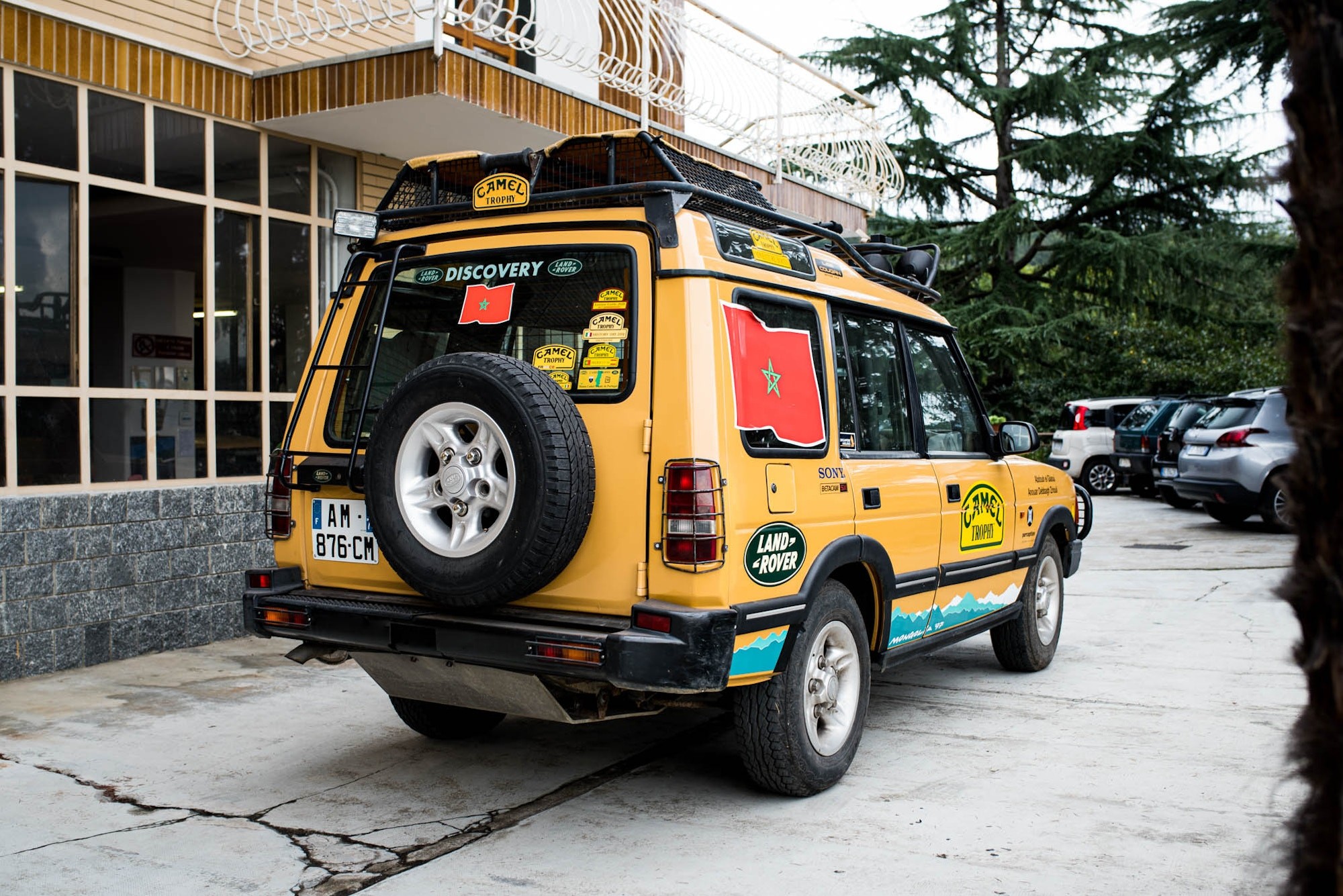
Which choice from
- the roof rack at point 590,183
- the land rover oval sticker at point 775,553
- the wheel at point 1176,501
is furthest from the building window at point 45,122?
the wheel at point 1176,501

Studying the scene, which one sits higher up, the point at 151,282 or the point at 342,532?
the point at 151,282

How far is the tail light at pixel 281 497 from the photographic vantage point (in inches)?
184

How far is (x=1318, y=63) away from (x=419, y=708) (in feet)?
14.8

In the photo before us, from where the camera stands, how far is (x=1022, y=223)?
25.6 meters

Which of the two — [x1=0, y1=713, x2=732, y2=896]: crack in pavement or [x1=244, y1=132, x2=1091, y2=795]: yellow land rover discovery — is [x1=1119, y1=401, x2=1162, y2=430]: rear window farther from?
[x1=0, y1=713, x2=732, y2=896]: crack in pavement

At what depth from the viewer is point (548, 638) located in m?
3.83

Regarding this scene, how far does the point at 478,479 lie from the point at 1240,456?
1262 centimetres

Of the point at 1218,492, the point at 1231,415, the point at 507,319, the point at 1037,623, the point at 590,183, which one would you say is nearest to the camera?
the point at 507,319

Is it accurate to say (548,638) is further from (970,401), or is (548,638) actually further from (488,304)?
(970,401)

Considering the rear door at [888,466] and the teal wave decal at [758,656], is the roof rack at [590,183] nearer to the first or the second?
the rear door at [888,466]

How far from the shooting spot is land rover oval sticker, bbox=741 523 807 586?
4035 millimetres

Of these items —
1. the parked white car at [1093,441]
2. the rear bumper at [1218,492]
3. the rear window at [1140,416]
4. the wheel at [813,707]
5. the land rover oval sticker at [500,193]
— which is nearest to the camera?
the wheel at [813,707]

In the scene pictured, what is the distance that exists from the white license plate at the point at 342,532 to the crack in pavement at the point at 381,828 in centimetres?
96

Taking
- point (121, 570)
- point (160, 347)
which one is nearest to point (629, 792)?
point (121, 570)
